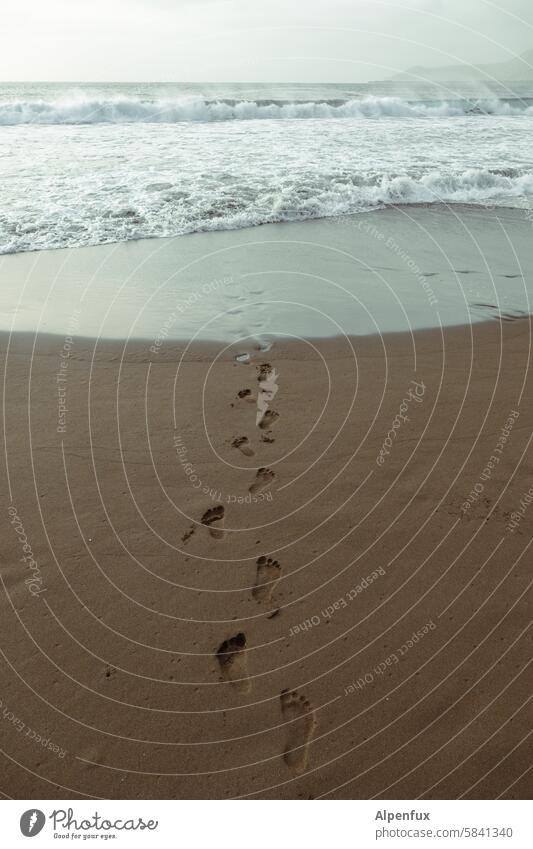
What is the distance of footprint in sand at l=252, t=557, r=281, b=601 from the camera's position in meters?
3.73

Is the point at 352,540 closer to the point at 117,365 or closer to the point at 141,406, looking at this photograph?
the point at 141,406

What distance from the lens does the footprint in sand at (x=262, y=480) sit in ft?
15.1

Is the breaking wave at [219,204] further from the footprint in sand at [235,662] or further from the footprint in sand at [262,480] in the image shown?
the footprint in sand at [235,662]

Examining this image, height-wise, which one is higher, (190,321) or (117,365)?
(190,321)

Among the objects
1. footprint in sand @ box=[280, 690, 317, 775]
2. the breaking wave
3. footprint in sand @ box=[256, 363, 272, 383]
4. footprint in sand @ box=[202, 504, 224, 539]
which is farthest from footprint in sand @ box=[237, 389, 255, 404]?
the breaking wave

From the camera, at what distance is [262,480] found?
4.68 meters

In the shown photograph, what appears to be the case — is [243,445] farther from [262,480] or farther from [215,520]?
[215,520]

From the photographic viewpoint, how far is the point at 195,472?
15.5ft

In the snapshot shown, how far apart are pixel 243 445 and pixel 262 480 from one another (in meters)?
0.48

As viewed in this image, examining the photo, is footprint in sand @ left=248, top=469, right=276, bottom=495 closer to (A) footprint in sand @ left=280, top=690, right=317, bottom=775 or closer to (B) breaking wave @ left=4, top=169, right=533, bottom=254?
(A) footprint in sand @ left=280, top=690, right=317, bottom=775

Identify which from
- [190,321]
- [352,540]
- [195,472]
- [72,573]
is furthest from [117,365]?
[352,540]

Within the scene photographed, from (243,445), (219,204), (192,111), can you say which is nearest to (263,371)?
(243,445)

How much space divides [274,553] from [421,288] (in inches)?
223

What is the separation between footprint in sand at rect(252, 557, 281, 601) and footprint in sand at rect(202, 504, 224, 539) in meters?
0.40
